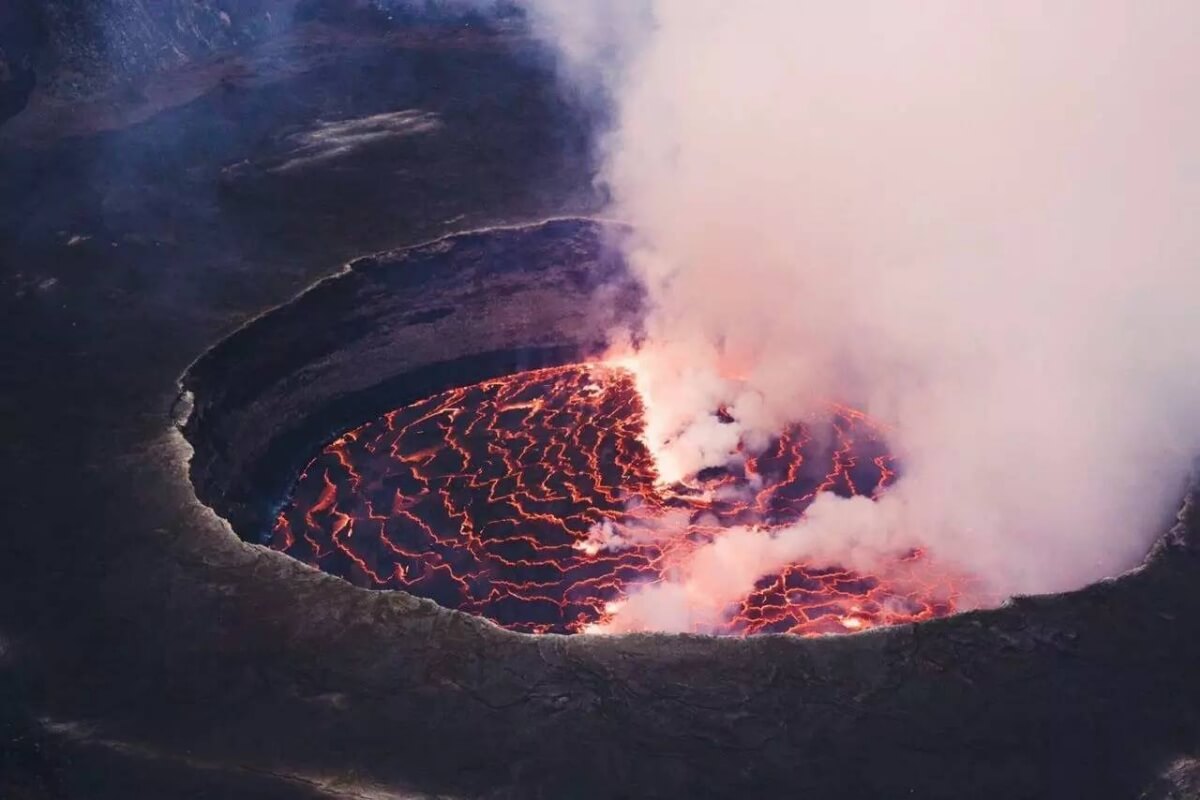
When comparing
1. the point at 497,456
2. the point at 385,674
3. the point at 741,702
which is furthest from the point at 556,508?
the point at 741,702

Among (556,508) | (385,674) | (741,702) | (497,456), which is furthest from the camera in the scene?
(497,456)

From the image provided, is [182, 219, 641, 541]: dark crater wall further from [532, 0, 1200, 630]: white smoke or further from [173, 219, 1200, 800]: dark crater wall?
[173, 219, 1200, 800]: dark crater wall

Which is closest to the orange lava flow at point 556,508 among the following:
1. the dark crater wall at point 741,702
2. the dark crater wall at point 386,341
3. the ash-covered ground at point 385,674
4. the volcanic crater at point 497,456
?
the volcanic crater at point 497,456

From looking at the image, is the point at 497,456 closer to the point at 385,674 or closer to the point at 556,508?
the point at 556,508

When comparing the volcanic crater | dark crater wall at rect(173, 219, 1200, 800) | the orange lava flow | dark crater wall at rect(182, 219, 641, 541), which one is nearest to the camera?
dark crater wall at rect(173, 219, 1200, 800)

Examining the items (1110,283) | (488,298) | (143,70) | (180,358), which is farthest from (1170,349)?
(143,70)

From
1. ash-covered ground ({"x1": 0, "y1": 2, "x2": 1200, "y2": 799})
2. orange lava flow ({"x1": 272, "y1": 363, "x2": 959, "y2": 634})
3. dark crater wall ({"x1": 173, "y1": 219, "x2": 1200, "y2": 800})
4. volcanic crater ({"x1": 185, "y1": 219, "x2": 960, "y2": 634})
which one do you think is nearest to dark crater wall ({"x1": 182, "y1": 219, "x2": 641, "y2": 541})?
volcanic crater ({"x1": 185, "y1": 219, "x2": 960, "y2": 634})
